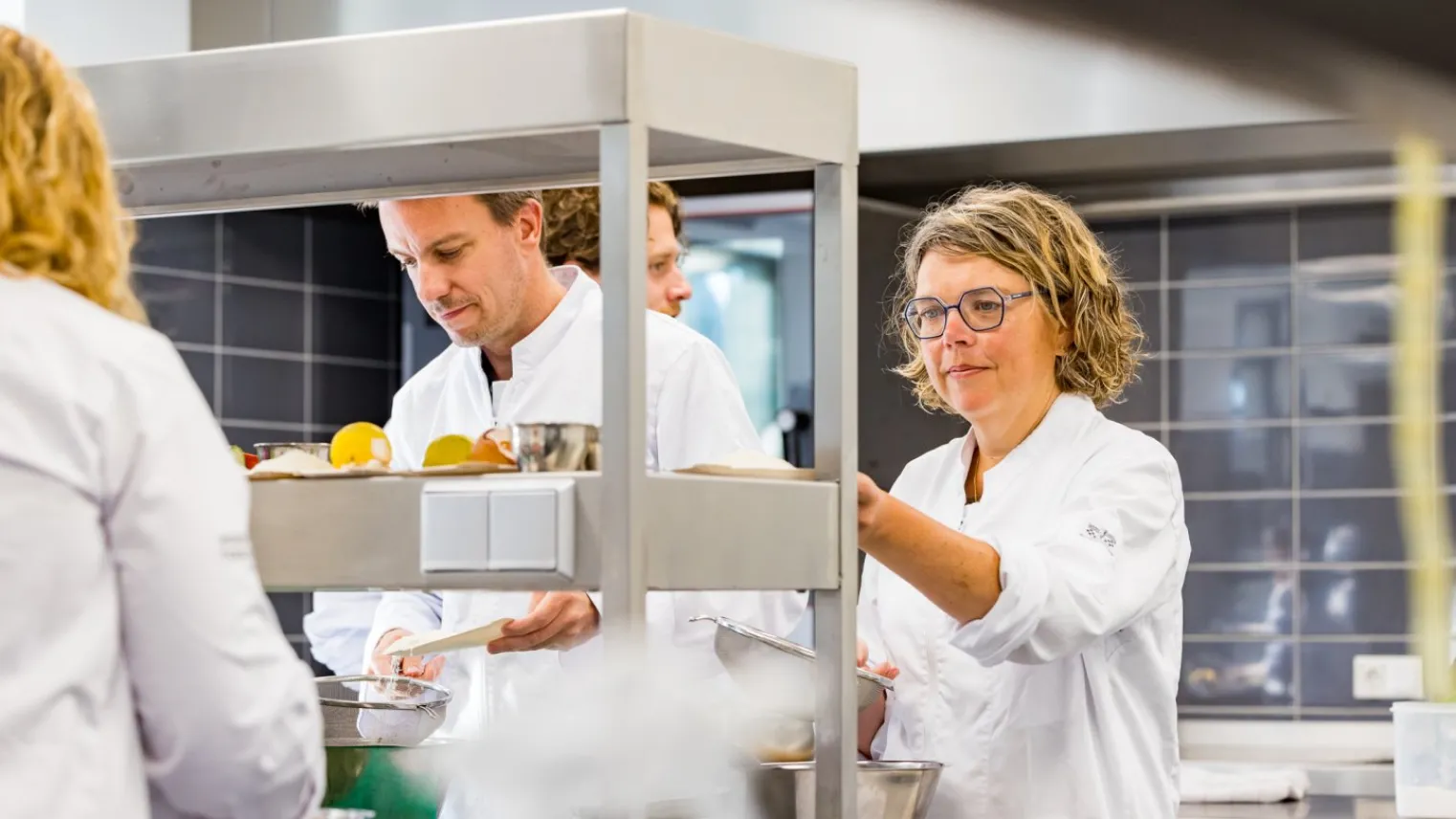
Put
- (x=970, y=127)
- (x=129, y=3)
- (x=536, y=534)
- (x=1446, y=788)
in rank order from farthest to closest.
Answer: (x=129, y=3), (x=970, y=127), (x=1446, y=788), (x=536, y=534)

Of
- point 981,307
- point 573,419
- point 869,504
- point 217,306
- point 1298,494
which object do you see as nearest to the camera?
point 869,504

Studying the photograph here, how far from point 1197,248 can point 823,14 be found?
3.33 feet

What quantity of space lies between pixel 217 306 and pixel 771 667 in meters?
2.45

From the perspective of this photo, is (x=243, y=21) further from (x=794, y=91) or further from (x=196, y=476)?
(x=196, y=476)

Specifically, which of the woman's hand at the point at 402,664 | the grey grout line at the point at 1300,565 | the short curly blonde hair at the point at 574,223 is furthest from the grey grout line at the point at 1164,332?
the woman's hand at the point at 402,664

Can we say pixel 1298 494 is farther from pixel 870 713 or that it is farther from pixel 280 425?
pixel 280 425

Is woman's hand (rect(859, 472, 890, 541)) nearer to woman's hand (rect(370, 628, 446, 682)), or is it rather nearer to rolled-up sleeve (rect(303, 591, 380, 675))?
woman's hand (rect(370, 628, 446, 682))

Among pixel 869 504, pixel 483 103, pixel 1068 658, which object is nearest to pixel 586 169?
pixel 483 103

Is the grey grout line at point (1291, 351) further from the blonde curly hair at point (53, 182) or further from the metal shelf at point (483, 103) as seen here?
→ the blonde curly hair at point (53, 182)

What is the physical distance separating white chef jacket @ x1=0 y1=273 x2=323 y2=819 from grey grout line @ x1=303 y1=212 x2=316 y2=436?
2.79 metres

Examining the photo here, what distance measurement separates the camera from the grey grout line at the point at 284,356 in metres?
3.66

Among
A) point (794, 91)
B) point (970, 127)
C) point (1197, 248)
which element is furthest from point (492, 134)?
point (1197, 248)

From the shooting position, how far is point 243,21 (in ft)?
10.3

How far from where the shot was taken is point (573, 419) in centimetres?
207
